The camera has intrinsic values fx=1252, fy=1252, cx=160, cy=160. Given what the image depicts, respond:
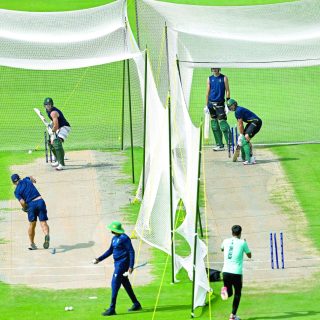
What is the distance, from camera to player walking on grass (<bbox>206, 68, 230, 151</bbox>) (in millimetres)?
32344

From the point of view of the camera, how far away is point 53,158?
109 feet

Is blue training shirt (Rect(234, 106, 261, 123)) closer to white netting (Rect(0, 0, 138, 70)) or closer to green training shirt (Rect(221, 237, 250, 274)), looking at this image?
white netting (Rect(0, 0, 138, 70))

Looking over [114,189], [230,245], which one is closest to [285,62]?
[114,189]

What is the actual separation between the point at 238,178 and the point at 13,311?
956cm

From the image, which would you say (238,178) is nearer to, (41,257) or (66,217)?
(66,217)

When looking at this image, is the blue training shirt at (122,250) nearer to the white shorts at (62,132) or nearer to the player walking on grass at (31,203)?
the player walking on grass at (31,203)

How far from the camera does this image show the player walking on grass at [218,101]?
3234cm

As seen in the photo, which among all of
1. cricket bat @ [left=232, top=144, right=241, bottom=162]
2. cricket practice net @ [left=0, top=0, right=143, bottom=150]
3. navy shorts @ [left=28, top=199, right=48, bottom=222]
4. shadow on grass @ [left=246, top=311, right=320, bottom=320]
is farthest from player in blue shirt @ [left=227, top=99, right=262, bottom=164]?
Answer: shadow on grass @ [left=246, top=311, right=320, bottom=320]

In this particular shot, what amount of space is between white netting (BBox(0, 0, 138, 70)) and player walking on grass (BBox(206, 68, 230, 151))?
131 inches

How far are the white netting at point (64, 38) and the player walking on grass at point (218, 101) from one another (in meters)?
3.32

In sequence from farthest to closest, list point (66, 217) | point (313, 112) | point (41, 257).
A: point (313, 112) < point (66, 217) < point (41, 257)

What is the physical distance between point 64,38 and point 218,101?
4.59 m

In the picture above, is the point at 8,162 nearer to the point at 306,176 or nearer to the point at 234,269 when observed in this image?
the point at 306,176

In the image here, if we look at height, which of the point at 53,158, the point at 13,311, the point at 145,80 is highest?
the point at 145,80
